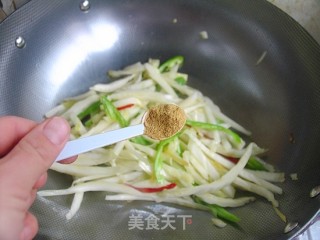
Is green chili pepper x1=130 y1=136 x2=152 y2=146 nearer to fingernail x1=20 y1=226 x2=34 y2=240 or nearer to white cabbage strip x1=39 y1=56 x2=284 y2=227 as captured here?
white cabbage strip x1=39 y1=56 x2=284 y2=227

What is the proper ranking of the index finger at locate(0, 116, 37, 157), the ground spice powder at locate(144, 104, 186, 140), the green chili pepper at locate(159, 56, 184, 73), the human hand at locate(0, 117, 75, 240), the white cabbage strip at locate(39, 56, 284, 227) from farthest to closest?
the green chili pepper at locate(159, 56, 184, 73) < the white cabbage strip at locate(39, 56, 284, 227) < the ground spice powder at locate(144, 104, 186, 140) < the index finger at locate(0, 116, 37, 157) < the human hand at locate(0, 117, 75, 240)

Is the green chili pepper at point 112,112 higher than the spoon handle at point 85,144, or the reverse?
the spoon handle at point 85,144

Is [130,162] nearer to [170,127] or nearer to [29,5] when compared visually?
[170,127]

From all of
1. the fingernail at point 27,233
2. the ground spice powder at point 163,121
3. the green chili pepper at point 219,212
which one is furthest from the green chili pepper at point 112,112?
the fingernail at point 27,233

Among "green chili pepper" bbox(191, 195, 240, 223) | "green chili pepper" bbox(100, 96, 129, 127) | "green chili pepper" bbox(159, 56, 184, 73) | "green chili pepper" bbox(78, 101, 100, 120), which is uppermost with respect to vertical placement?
"green chili pepper" bbox(159, 56, 184, 73)

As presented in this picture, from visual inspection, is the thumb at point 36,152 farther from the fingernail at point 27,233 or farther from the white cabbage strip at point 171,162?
the white cabbage strip at point 171,162

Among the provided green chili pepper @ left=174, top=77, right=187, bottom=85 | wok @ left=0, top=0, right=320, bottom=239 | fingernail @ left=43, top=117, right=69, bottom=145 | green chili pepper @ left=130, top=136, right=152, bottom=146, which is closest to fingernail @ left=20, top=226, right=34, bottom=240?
wok @ left=0, top=0, right=320, bottom=239

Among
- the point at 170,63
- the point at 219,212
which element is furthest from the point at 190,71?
the point at 219,212
